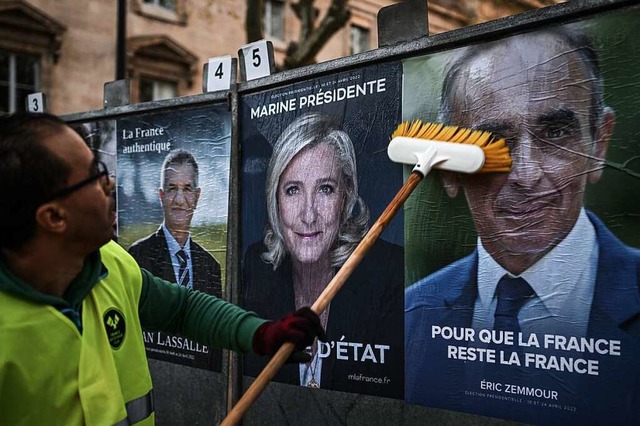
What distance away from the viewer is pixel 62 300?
224 centimetres

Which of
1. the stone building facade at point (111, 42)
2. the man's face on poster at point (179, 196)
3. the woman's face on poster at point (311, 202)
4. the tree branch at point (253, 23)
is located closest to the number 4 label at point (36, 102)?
the man's face on poster at point (179, 196)

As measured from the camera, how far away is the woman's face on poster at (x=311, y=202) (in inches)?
158

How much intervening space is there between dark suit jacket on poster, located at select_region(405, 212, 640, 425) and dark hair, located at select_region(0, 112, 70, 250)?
1.87 m

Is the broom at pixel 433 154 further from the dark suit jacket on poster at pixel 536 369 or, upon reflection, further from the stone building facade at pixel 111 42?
the stone building facade at pixel 111 42

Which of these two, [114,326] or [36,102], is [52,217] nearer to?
[114,326]

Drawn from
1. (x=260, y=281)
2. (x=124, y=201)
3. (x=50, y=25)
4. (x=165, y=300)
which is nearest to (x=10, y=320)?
(x=165, y=300)

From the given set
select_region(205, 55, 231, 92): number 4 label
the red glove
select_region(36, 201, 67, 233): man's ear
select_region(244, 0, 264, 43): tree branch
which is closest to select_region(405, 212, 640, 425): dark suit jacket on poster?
the red glove

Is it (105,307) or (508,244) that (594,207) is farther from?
(105,307)

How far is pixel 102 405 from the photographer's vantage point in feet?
7.34

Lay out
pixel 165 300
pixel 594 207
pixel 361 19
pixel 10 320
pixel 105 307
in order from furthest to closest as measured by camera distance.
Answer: pixel 361 19 < pixel 594 207 < pixel 165 300 < pixel 105 307 < pixel 10 320

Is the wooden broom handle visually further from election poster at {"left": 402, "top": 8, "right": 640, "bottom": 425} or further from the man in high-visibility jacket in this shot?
election poster at {"left": 402, "top": 8, "right": 640, "bottom": 425}

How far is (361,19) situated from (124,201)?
2238cm

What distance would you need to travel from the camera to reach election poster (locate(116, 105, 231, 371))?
4773 millimetres

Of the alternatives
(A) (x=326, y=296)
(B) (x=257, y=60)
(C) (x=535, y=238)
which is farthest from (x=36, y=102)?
(C) (x=535, y=238)
